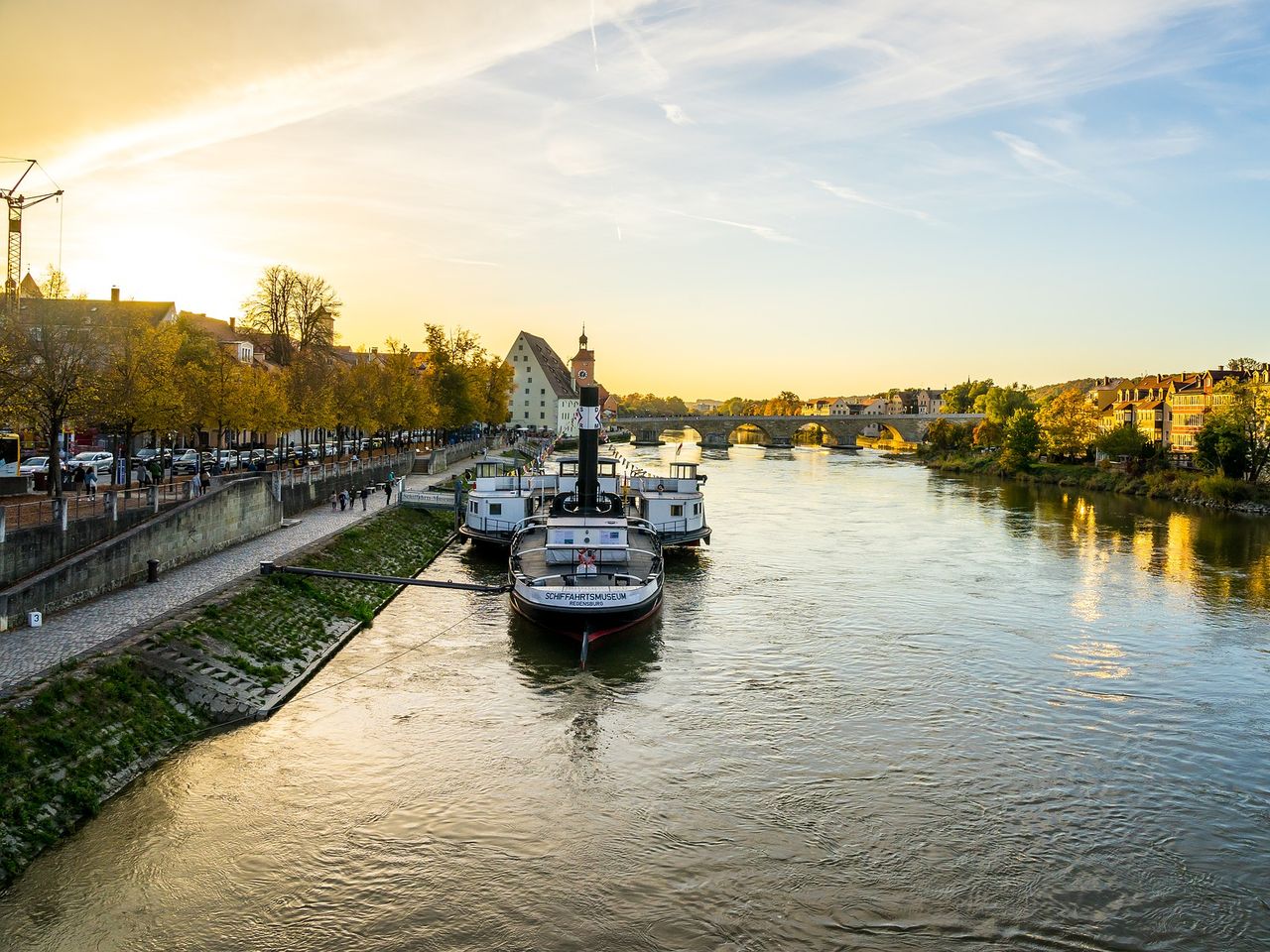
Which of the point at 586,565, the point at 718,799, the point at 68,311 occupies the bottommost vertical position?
the point at 718,799

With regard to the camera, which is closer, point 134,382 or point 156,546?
point 156,546

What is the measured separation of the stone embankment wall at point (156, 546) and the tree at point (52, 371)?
3.19 meters

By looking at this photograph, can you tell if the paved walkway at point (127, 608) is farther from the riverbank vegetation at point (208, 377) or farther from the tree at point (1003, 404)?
the tree at point (1003, 404)

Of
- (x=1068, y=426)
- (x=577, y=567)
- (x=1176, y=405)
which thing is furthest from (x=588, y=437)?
(x=1176, y=405)

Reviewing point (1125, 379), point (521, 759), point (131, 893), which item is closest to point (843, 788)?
point (521, 759)

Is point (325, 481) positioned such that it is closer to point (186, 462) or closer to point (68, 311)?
point (186, 462)

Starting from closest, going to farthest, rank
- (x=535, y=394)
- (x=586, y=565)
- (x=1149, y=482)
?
1. (x=586, y=565)
2. (x=1149, y=482)
3. (x=535, y=394)

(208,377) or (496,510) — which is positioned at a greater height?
(208,377)

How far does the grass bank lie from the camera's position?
2495 inches

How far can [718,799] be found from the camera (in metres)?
15.9

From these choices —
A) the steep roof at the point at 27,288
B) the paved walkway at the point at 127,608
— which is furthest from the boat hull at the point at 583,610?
the steep roof at the point at 27,288

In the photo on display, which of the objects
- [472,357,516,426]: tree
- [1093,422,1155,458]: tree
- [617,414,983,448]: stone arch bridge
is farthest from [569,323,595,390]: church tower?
[617,414,983,448]: stone arch bridge

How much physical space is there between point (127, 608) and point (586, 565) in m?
11.6

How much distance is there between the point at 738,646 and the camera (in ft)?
84.2
